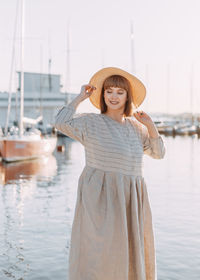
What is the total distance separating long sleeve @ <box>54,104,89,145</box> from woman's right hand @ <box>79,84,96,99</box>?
0.46 feet

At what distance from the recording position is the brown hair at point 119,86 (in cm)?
299

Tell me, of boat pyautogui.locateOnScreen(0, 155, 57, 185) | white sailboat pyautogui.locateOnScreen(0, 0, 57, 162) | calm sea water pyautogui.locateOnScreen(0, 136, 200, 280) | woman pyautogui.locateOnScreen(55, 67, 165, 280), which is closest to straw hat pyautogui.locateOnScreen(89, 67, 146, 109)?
woman pyautogui.locateOnScreen(55, 67, 165, 280)

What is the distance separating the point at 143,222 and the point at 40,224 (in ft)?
15.0

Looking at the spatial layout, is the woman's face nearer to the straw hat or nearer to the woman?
the woman

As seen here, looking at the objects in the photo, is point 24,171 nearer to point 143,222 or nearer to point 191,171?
point 191,171

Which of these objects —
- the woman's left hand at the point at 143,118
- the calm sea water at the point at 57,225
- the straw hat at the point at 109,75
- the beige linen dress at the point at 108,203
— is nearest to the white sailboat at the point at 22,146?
the calm sea water at the point at 57,225

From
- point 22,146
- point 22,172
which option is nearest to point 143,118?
point 22,172

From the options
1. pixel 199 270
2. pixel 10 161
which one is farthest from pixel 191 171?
pixel 199 270

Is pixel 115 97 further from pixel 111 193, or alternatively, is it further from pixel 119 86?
pixel 111 193

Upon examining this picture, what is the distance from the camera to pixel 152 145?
3076 mm

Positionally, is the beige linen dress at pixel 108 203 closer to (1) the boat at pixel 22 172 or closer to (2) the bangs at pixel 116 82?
(2) the bangs at pixel 116 82

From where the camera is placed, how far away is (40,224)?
7.30 meters

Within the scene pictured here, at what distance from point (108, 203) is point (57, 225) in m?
4.63

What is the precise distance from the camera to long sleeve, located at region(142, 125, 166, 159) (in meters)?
3.07
